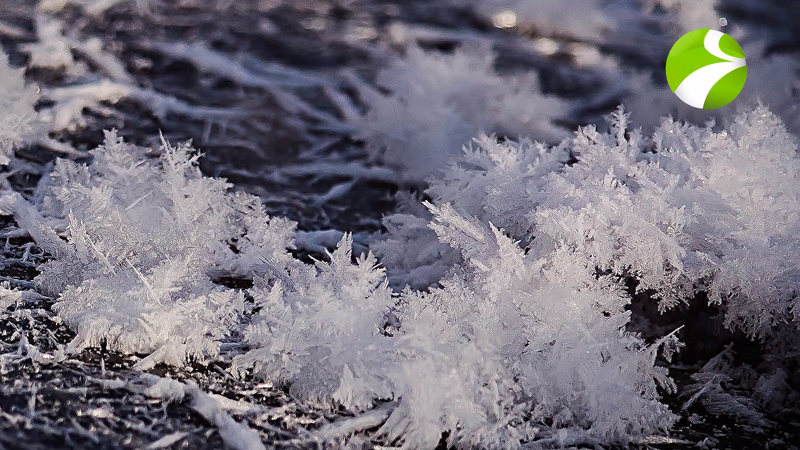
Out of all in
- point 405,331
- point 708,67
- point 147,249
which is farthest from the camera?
point 708,67

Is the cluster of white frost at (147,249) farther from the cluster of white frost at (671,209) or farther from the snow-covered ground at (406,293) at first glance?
the cluster of white frost at (671,209)

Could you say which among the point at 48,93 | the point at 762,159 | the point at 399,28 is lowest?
the point at 399,28

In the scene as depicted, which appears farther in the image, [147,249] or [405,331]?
[147,249]

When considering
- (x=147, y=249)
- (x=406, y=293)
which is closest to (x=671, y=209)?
(x=406, y=293)

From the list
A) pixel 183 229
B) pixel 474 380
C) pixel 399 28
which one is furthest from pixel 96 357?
pixel 399 28

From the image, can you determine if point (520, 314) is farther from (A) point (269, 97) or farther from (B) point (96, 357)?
(A) point (269, 97)

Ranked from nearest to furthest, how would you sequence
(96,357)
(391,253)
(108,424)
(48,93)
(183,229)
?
1. (108,424)
2. (96,357)
3. (183,229)
4. (391,253)
5. (48,93)

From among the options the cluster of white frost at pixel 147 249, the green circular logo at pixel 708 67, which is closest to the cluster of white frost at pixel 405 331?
the cluster of white frost at pixel 147 249

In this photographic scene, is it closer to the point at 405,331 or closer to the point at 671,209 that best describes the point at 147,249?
the point at 405,331
